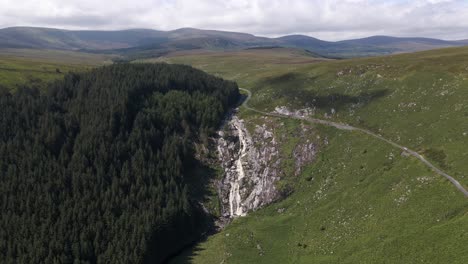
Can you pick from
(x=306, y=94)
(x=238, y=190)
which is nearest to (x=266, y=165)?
(x=238, y=190)

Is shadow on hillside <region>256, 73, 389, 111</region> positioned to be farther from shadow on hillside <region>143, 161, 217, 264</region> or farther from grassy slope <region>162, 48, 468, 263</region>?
shadow on hillside <region>143, 161, 217, 264</region>

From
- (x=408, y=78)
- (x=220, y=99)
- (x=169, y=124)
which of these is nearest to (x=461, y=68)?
(x=408, y=78)

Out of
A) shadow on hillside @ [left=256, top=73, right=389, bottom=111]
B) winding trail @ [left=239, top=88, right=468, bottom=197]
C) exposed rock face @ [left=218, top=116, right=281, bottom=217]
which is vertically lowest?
exposed rock face @ [left=218, top=116, right=281, bottom=217]

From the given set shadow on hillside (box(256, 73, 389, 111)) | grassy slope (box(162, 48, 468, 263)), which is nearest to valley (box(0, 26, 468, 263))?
grassy slope (box(162, 48, 468, 263))

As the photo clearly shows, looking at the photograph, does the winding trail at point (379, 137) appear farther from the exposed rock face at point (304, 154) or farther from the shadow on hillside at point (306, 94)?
the exposed rock face at point (304, 154)

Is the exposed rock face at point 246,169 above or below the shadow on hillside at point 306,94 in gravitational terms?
below

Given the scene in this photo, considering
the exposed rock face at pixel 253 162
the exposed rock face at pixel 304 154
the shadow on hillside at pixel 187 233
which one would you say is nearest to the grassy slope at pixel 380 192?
the shadow on hillside at pixel 187 233

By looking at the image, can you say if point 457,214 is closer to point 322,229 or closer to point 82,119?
point 322,229
